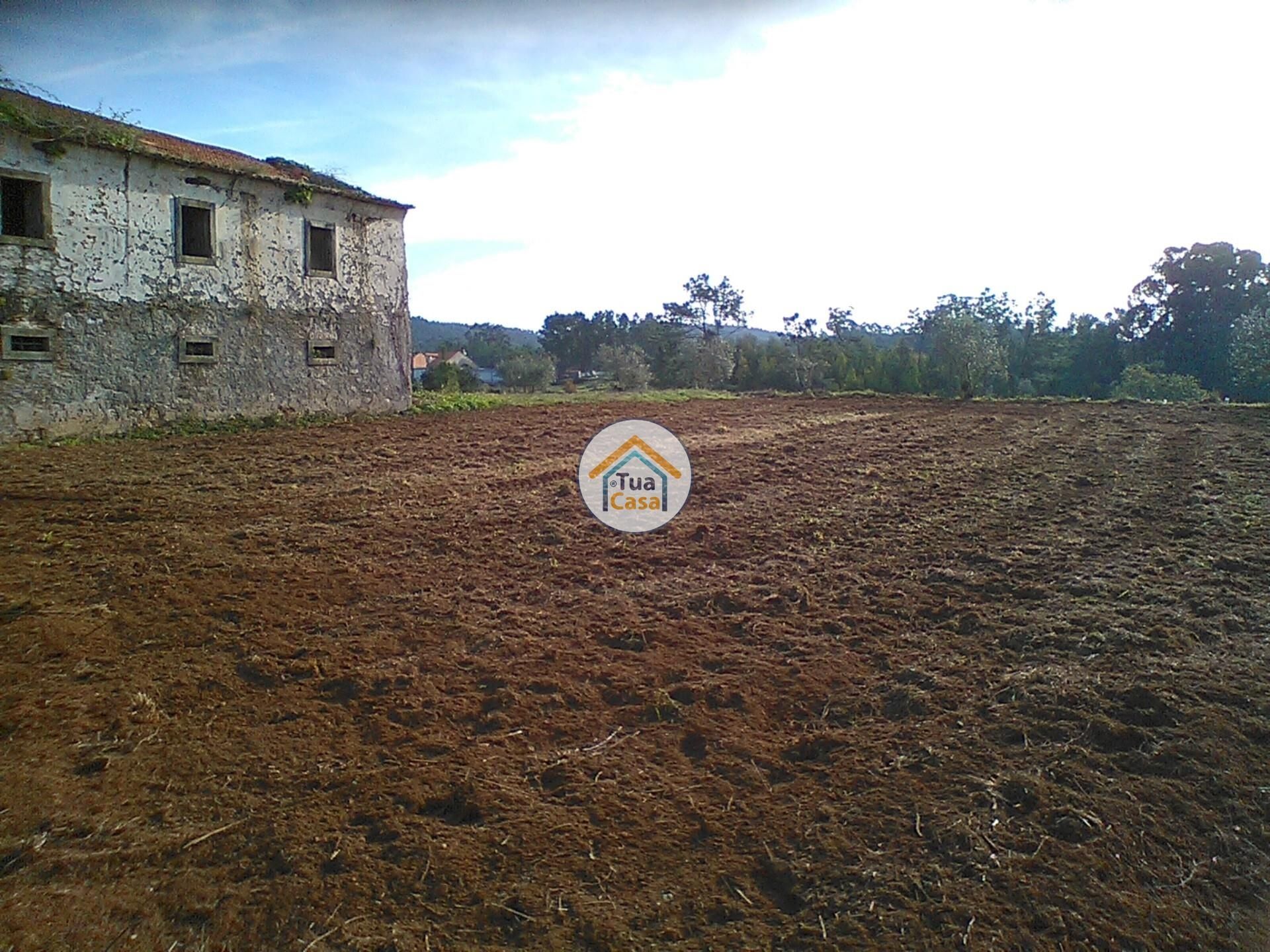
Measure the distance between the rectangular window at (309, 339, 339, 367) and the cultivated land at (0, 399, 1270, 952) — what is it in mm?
7260

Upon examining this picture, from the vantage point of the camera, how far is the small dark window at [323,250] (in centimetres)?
1392

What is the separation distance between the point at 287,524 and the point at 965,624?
5.23m

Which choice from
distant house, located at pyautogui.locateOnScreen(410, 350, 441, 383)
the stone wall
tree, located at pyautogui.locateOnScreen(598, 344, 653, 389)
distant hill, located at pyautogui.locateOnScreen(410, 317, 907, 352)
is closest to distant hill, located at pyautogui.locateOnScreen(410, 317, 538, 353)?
distant hill, located at pyautogui.locateOnScreen(410, 317, 907, 352)

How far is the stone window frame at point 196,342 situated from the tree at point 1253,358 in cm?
2490

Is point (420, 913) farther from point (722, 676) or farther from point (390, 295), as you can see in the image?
point (390, 295)

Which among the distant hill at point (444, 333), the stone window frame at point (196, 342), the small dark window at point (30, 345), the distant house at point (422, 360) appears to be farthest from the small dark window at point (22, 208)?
the distant hill at point (444, 333)

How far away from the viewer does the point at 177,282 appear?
1187cm

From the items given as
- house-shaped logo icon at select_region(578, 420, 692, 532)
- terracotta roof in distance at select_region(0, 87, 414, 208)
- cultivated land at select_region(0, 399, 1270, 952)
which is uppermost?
terracotta roof in distance at select_region(0, 87, 414, 208)

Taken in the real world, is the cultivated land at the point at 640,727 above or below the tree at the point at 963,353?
below

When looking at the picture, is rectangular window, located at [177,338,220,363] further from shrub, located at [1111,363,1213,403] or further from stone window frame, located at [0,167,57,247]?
shrub, located at [1111,363,1213,403]

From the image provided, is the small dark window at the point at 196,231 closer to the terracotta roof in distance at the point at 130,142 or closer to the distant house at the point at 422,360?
the terracotta roof in distance at the point at 130,142

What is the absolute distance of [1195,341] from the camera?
33094 millimetres

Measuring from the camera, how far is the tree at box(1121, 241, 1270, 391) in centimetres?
3180

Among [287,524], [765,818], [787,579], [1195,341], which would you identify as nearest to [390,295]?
[287,524]
